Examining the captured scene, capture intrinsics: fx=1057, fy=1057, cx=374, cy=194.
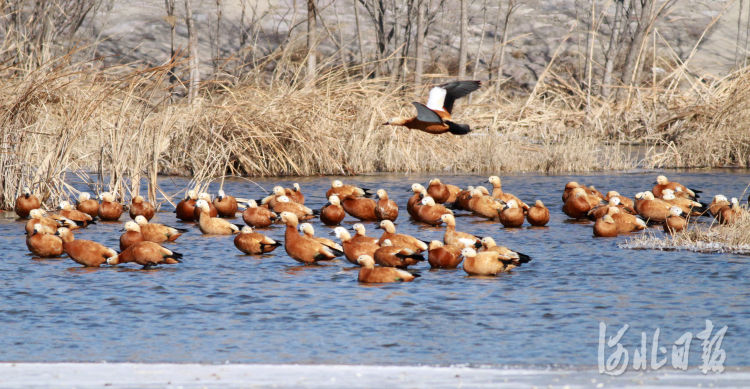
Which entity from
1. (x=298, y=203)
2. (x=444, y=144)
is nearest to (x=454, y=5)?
(x=444, y=144)

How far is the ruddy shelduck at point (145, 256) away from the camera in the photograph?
10711 mm

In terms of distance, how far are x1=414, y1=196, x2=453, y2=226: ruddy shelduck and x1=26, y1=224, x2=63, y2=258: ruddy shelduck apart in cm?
477

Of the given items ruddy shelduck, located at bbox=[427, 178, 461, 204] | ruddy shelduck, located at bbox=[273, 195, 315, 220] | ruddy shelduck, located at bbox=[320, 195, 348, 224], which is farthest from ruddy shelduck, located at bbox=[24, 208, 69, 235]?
ruddy shelduck, located at bbox=[427, 178, 461, 204]

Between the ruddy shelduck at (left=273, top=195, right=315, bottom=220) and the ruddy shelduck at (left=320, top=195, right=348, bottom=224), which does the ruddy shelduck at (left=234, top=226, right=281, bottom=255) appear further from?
the ruddy shelduck at (left=273, top=195, right=315, bottom=220)

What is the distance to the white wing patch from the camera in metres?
13.4

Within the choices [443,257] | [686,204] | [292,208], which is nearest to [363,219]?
[292,208]

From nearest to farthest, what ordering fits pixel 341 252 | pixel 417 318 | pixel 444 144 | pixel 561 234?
pixel 417 318, pixel 341 252, pixel 561 234, pixel 444 144

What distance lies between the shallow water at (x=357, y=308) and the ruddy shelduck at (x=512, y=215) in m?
1.45

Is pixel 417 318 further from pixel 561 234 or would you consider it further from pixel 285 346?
pixel 561 234

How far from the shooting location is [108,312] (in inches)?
343

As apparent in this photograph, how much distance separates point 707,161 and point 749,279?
12.6 m

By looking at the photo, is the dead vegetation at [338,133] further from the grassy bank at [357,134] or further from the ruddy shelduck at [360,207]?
the ruddy shelduck at [360,207]

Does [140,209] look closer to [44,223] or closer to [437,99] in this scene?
[44,223]

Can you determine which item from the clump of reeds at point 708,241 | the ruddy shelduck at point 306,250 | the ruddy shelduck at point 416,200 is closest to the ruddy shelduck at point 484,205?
the ruddy shelduck at point 416,200
